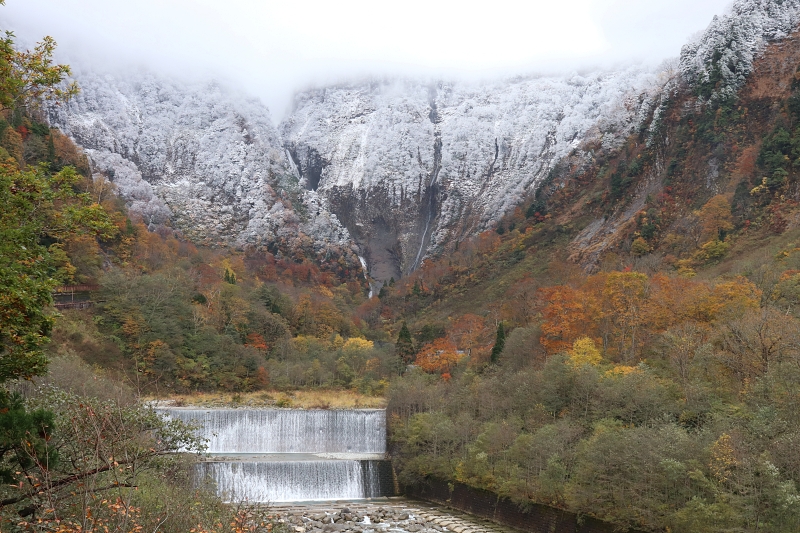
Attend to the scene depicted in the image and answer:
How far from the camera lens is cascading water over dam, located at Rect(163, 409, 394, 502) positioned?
107 feet

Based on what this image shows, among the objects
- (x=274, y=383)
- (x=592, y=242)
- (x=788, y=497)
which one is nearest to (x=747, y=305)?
(x=788, y=497)

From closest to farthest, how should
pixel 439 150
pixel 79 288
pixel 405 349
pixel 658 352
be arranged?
pixel 658 352 < pixel 79 288 < pixel 405 349 < pixel 439 150

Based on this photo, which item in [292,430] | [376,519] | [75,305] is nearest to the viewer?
[376,519]

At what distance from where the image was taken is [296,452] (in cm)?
4044

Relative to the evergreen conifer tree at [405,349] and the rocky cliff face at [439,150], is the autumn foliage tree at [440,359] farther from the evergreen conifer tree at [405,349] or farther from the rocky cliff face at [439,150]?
the rocky cliff face at [439,150]

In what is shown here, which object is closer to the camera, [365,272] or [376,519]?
[376,519]

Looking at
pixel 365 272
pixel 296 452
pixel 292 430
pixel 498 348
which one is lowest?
pixel 296 452

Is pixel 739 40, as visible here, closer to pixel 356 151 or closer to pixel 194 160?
pixel 356 151

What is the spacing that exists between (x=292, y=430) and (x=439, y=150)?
327 feet

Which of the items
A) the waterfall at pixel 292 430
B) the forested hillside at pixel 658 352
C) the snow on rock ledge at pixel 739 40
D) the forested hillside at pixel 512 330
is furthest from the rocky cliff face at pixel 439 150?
the waterfall at pixel 292 430

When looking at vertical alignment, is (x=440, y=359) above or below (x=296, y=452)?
above

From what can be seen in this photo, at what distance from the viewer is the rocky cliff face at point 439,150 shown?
390 ft

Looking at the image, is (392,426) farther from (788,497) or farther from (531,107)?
(531,107)

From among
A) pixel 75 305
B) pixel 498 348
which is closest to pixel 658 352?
pixel 498 348
